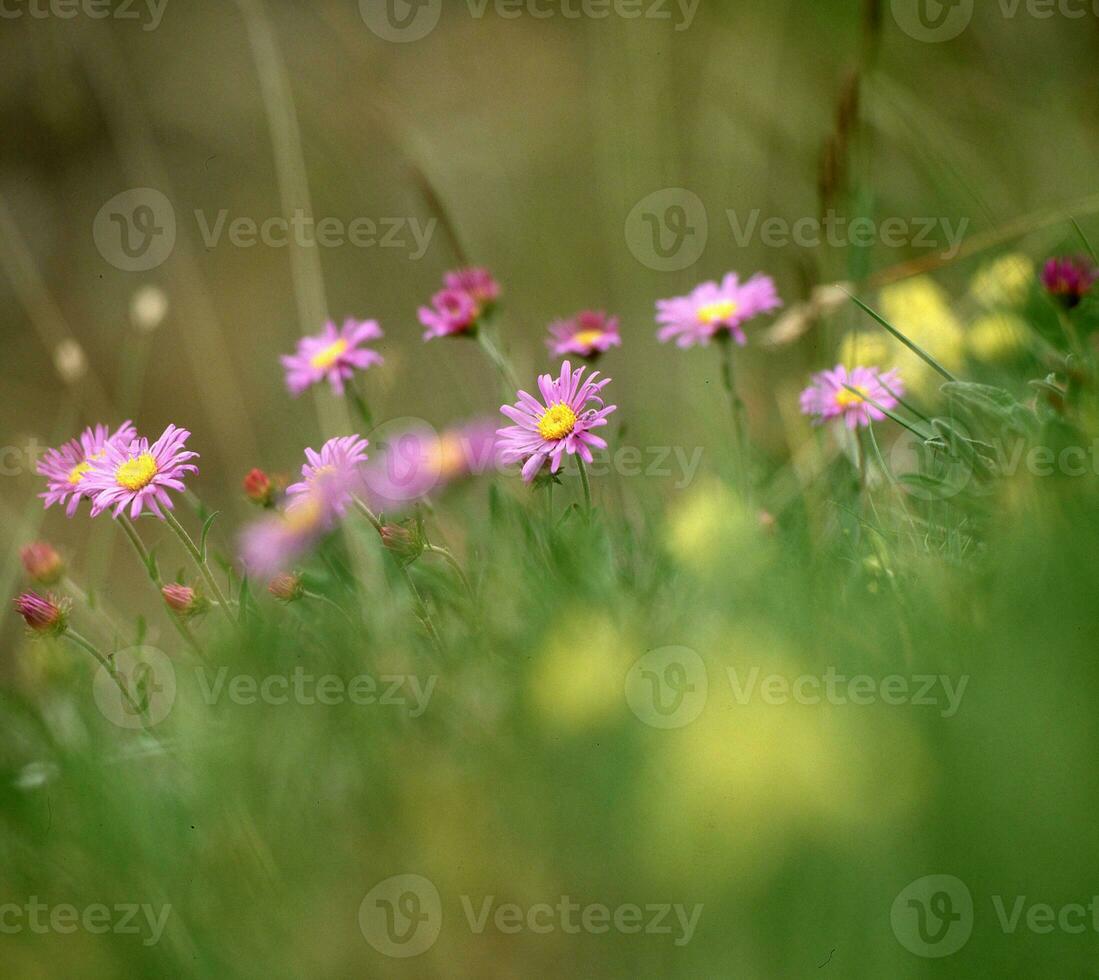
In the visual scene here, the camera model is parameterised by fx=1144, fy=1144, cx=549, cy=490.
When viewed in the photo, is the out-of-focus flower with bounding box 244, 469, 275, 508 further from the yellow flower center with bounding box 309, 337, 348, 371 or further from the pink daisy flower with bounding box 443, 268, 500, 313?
the pink daisy flower with bounding box 443, 268, 500, 313

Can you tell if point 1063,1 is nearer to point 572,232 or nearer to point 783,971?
point 572,232

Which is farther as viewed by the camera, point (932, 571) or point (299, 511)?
point (299, 511)

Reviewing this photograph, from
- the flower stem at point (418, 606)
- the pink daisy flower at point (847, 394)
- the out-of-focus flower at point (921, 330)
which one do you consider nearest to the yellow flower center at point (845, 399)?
the pink daisy flower at point (847, 394)

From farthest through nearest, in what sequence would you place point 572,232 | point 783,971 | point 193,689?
point 572,232
point 193,689
point 783,971

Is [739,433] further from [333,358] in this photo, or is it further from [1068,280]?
[333,358]

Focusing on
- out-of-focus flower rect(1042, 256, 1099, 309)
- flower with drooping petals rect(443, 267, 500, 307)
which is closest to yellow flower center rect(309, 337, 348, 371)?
flower with drooping petals rect(443, 267, 500, 307)

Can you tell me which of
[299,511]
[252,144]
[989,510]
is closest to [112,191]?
[252,144]

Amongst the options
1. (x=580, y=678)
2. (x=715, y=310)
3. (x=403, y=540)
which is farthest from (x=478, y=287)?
(x=580, y=678)
